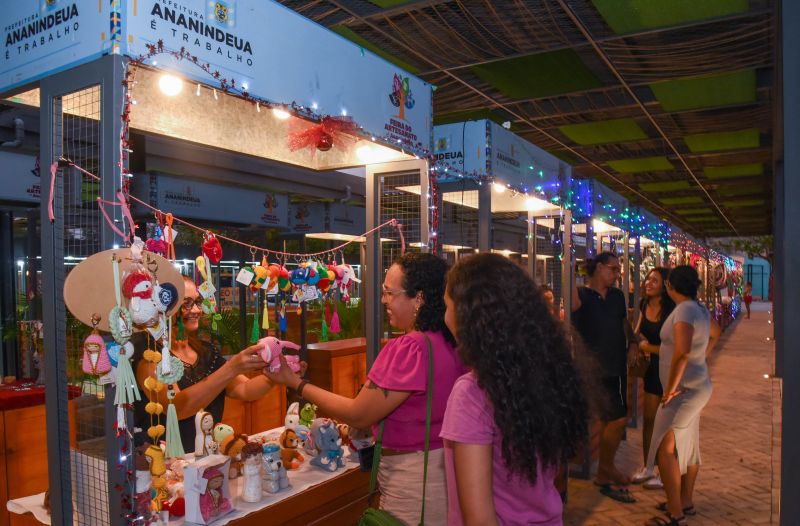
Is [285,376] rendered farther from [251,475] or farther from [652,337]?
[652,337]

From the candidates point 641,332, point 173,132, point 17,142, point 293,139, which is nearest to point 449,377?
point 293,139

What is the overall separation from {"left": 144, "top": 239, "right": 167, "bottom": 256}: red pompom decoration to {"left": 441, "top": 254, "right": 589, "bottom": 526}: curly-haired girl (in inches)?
37.9

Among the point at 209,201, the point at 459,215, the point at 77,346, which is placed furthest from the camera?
the point at 459,215

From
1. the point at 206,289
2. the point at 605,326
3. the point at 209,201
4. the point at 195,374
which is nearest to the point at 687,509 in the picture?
the point at 605,326

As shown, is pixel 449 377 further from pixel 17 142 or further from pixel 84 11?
pixel 17 142

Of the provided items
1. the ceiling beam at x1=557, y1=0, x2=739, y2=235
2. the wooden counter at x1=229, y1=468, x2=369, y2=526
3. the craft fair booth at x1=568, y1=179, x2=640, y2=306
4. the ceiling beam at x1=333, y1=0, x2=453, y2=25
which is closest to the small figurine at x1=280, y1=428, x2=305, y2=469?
the wooden counter at x1=229, y1=468, x2=369, y2=526

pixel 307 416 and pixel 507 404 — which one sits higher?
pixel 507 404

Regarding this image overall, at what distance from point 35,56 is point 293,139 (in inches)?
47.1

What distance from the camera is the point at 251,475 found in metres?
2.34

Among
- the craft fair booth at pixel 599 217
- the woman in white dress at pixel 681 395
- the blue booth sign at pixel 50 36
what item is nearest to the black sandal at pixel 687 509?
the woman in white dress at pixel 681 395

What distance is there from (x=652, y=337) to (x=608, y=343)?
1.29ft

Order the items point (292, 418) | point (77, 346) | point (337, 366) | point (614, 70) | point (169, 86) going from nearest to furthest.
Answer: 1. point (77, 346)
2. point (169, 86)
3. point (292, 418)
4. point (337, 366)
5. point (614, 70)

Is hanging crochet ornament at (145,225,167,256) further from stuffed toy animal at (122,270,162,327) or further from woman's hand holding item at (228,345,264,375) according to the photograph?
woman's hand holding item at (228,345,264,375)

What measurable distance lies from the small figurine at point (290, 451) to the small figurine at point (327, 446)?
76 millimetres
